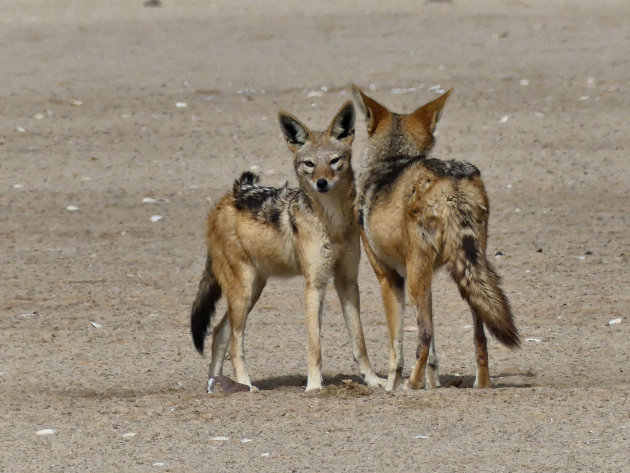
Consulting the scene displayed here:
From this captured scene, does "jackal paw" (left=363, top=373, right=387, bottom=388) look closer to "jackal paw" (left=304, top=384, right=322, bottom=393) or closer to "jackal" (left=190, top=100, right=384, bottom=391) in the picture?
"jackal" (left=190, top=100, right=384, bottom=391)

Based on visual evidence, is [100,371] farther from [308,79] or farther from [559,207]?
[308,79]

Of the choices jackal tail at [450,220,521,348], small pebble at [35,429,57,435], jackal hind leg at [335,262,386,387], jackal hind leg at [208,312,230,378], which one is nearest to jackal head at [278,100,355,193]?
jackal hind leg at [335,262,386,387]

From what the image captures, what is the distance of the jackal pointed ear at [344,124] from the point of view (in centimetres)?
832

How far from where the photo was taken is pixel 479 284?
7.29 m

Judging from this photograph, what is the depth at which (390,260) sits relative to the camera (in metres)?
7.99

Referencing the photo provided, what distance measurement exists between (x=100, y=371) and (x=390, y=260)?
2379 mm

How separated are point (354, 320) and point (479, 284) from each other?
1335 mm

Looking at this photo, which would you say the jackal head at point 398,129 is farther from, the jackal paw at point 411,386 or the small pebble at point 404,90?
the small pebble at point 404,90

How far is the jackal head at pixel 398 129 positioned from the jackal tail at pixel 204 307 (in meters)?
→ 1.59

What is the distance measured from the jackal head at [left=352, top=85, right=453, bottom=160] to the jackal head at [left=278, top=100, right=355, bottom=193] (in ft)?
0.53

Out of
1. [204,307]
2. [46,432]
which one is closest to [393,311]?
[204,307]

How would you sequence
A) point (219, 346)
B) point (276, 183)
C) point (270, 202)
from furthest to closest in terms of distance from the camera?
point (276, 183)
point (219, 346)
point (270, 202)

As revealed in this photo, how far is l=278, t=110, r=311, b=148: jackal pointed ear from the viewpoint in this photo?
27.5 ft

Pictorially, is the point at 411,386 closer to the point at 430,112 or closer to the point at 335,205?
the point at 335,205
